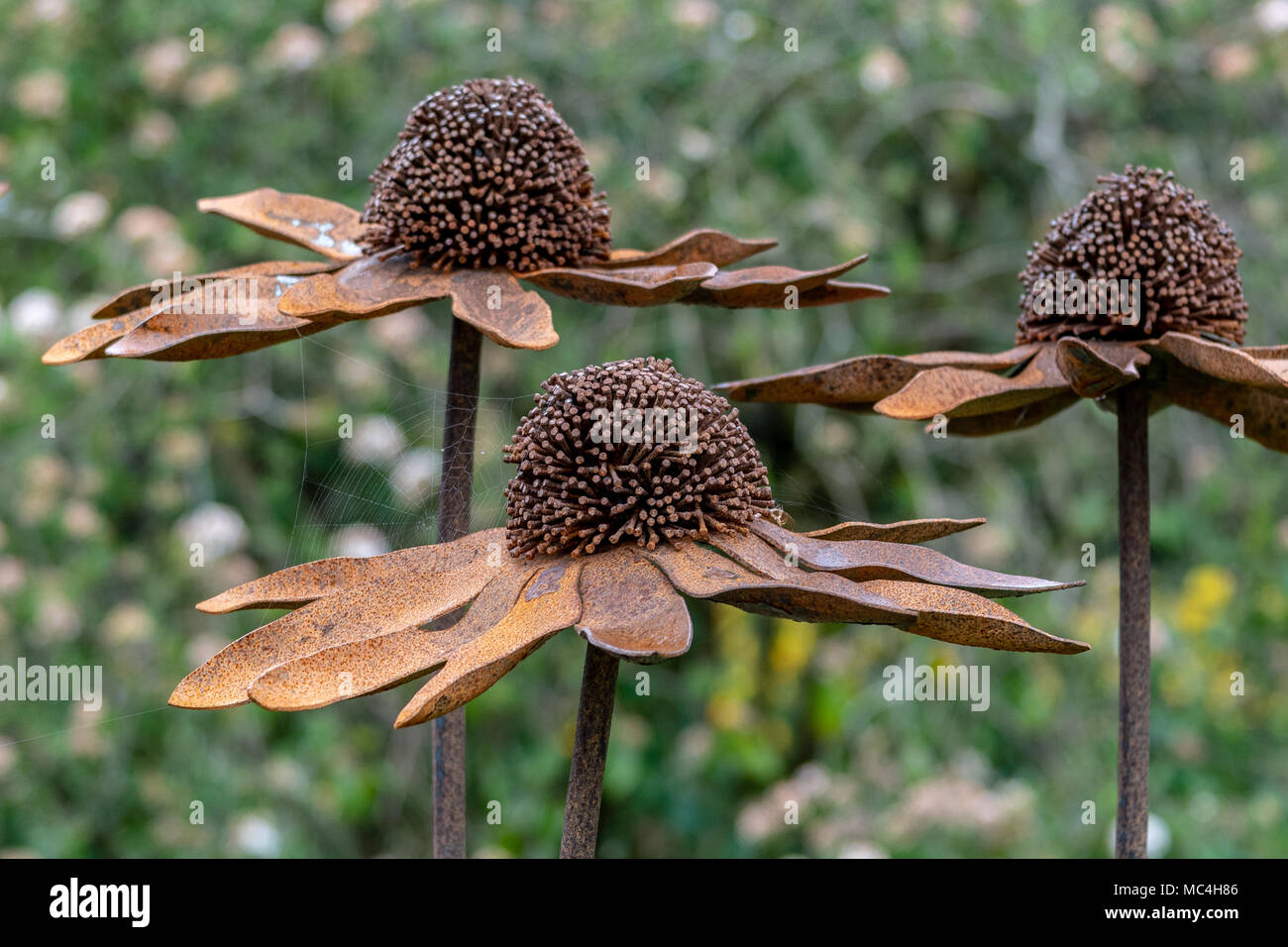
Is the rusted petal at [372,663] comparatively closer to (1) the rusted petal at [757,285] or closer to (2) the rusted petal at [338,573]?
(2) the rusted petal at [338,573]

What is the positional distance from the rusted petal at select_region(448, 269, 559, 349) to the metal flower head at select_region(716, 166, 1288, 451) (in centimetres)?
19

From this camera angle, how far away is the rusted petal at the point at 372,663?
2.16 ft

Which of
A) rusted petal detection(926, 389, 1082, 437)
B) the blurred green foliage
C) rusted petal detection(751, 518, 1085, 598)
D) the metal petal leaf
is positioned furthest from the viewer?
the blurred green foliage

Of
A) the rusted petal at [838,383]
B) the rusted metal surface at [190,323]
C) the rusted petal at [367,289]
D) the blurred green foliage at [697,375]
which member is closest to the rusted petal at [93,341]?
the rusted metal surface at [190,323]

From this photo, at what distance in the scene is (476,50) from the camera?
274cm

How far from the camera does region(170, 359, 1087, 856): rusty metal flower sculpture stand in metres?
0.69

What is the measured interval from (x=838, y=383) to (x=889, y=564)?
23 centimetres

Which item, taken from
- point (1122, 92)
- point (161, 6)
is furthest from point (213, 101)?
point (1122, 92)

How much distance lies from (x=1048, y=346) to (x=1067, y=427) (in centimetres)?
184

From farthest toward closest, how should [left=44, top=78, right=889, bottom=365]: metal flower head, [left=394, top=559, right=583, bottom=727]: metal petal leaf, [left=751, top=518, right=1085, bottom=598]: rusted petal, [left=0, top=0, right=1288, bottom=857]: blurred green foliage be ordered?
[left=0, top=0, right=1288, bottom=857]: blurred green foliage < [left=44, top=78, right=889, bottom=365]: metal flower head < [left=751, top=518, right=1085, bottom=598]: rusted petal < [left=394, top=559, right=583, bottom=727]: metal petal leaf

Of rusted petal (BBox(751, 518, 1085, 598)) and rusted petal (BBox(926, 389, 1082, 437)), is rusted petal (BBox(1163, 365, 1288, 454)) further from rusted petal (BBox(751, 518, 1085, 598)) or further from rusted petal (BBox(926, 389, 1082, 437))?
rusted petal (BBox(751, 518, 1085, 598))

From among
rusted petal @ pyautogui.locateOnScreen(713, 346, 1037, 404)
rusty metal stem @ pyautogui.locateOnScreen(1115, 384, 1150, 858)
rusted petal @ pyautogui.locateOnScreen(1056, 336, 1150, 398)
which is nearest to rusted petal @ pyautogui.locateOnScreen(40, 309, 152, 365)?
rusted petal @ pyautogui.locateOnScreen(713, 346, 1037, 404)

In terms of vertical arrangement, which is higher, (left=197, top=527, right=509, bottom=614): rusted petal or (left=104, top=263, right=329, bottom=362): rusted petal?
(left=104, top=263, right=329, bottom=362): rusted petal
